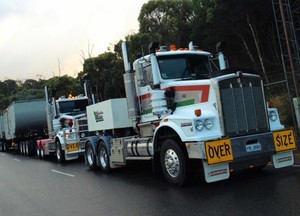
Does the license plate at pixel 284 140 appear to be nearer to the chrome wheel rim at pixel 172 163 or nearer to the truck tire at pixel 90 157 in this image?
the chrome wheel rim at pixel 172 163

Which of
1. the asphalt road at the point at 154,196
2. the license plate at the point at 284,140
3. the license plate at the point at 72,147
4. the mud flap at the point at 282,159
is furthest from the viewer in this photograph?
the license plate at the point at 72,147

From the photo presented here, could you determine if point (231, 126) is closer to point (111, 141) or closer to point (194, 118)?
point (194, 118)

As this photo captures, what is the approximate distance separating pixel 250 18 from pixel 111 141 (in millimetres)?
17491

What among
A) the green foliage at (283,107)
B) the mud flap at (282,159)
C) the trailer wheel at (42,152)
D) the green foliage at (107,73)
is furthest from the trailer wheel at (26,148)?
the mud flap at (282,159)

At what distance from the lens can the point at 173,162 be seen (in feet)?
27.6

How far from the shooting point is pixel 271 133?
8.31 metres

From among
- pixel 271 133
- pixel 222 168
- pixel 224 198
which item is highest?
pixel 271 133

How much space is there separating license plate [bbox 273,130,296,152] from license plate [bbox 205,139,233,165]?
120 cm

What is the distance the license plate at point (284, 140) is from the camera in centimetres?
830

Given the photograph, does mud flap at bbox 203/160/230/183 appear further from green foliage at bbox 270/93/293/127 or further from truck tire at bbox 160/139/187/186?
green foliage at bbox 270/93/293/127

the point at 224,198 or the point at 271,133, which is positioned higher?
the point at 271,133

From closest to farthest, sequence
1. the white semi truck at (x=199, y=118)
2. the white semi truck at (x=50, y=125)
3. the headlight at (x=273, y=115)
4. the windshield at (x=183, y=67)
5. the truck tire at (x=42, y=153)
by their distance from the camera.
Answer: the white semi truck at (x=199, y=118), the headlight at (x=273, y=115), the windshield at (x=183, y=67), the white semi truck at (x=50, y=125), the truck tire at (x=42, y=153)

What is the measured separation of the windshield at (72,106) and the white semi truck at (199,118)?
8.91 m

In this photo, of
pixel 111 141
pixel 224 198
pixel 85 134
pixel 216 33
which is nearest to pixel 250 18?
pixel 216 33
